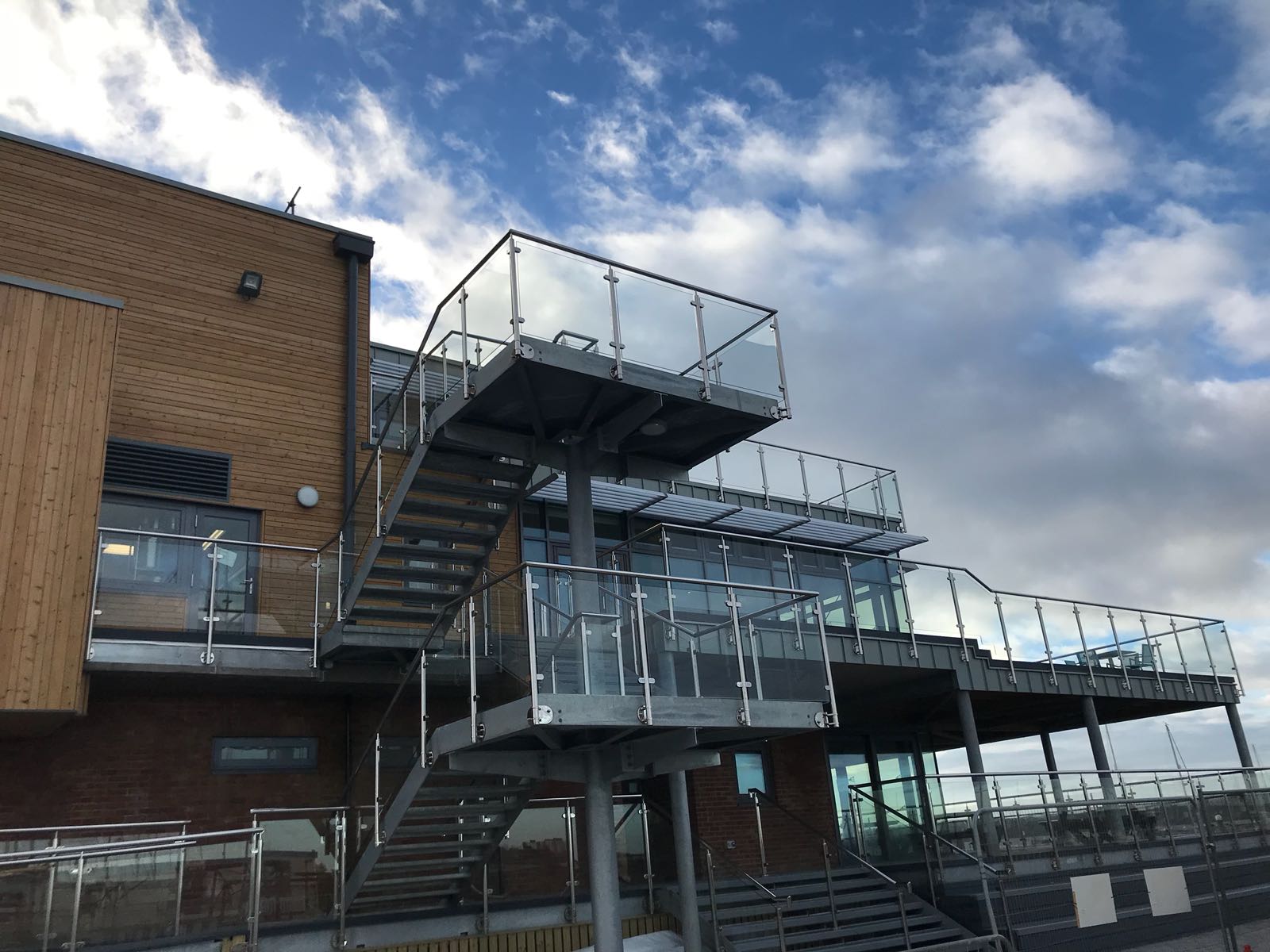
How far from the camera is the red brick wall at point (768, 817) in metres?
14.9

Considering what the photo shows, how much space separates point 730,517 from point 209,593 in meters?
9.13

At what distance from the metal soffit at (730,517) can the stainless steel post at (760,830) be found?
4.74 meters

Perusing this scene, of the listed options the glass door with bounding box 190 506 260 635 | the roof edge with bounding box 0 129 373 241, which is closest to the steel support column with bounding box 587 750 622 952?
the glass door with bounding box 190 506 260 635

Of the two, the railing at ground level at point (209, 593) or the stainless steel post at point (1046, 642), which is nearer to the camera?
the railing at ground level at point (209, 593)

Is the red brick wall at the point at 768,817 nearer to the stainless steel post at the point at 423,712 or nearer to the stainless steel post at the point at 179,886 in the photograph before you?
the stainless steel post at the point at 423,712

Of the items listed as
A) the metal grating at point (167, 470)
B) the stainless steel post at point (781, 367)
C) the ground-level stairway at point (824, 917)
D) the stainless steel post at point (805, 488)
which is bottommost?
the ground-level stairway at point (824, 917)

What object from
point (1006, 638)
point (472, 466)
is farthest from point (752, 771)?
point (472, 466)

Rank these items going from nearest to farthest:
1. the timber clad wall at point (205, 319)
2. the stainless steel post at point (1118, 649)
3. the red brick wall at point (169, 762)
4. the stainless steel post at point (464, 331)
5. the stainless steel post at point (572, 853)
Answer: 1. the stainless steel post at point (464, 331)
2. the red brick wall at point (169, 762)
3. the stainless steel post at point (572, 853)
4. the timber clad wall at point (205, 319)
5. the stainless steel post at point (1118, 649)


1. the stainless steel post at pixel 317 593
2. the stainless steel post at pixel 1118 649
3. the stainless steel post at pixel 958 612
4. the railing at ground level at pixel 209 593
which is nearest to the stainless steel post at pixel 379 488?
the railing at ground level at pixel 209 593

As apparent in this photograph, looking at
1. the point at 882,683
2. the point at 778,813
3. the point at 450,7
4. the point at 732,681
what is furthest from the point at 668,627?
the point at 450,7

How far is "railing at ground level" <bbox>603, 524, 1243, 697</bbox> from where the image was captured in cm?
1427

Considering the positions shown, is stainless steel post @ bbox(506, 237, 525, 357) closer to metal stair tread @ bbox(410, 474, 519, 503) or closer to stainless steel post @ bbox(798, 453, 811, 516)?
metal stair tread @ bbox(410, 474, 519, 503)

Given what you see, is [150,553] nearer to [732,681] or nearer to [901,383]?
[732,681]

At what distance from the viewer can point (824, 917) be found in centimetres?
1316
